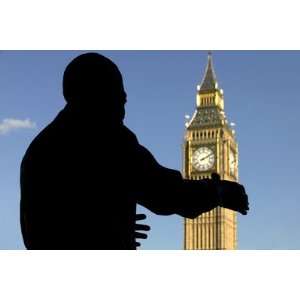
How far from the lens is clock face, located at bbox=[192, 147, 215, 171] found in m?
51.3

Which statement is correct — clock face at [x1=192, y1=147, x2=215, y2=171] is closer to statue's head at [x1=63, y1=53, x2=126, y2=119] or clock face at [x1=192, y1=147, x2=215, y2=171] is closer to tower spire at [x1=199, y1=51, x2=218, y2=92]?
tower spire at [x1=199, y1=51, x2=218, y2=92]

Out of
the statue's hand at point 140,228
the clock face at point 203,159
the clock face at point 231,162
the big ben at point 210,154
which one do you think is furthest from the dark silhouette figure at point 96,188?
the clock face at point 231,162

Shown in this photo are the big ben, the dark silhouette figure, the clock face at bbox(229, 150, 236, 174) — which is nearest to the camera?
the dark silhouette figure

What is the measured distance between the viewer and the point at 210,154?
5281 centimetres

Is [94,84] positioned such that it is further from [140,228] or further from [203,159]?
[203,159]

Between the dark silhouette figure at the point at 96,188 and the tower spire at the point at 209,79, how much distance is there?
175 ft

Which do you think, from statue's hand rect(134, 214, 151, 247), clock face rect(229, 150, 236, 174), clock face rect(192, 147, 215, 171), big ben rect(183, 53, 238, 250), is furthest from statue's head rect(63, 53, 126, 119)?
clock face rect(229, 150, 236, 174)

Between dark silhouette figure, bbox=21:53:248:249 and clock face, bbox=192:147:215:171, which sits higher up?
clock face, bbox=192:147:215:171

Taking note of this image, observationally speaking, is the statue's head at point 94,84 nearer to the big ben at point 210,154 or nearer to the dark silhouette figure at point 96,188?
the dark silhouette figure at point 96,188

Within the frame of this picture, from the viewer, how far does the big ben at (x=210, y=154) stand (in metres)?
51.8
